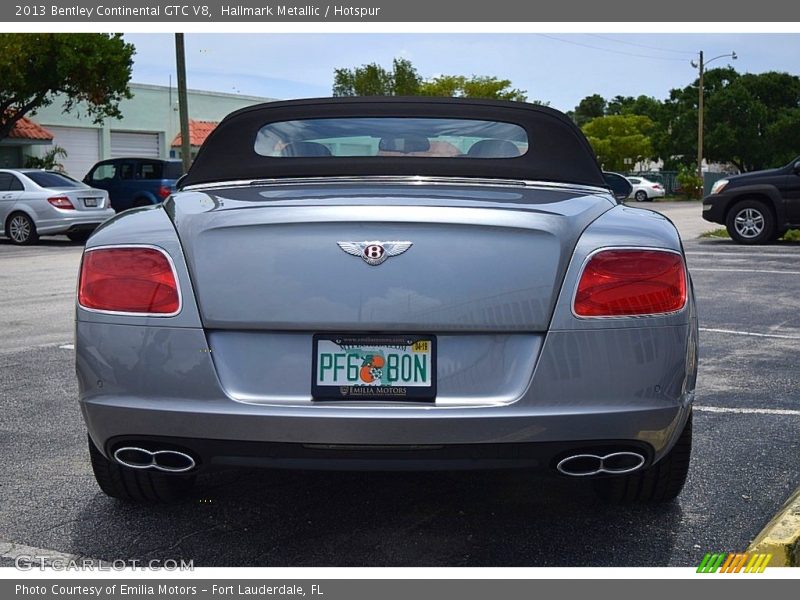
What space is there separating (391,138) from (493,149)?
1.44 feet

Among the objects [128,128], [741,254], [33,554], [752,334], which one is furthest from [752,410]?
[128,128]

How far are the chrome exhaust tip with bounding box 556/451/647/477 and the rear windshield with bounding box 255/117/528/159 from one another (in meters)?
1.48

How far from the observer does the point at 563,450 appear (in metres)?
3.16

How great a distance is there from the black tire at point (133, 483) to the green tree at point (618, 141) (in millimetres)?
69077

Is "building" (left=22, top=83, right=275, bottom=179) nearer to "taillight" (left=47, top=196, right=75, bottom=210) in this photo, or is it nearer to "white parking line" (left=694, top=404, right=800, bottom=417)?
"taillight" (left=47, top=196, right=75, bottom=210)

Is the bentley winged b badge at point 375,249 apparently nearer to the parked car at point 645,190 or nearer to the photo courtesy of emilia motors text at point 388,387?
the photo courtesy of emilia motors text at point 388,387

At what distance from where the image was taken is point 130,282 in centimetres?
330

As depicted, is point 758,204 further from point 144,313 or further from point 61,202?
point 144,313

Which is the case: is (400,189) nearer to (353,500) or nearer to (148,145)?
(353,500)

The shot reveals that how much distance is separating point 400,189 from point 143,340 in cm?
99

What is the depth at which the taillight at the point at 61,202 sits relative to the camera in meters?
19.8

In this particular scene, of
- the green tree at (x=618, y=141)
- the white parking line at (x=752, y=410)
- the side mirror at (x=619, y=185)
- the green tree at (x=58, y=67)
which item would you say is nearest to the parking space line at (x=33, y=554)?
the side mirror at (x=619, y=185)

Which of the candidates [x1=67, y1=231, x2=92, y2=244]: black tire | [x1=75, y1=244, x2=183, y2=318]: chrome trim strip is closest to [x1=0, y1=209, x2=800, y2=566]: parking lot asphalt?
[x1=75, y1=244, x2=183, y2=318]: chrome trim strip
